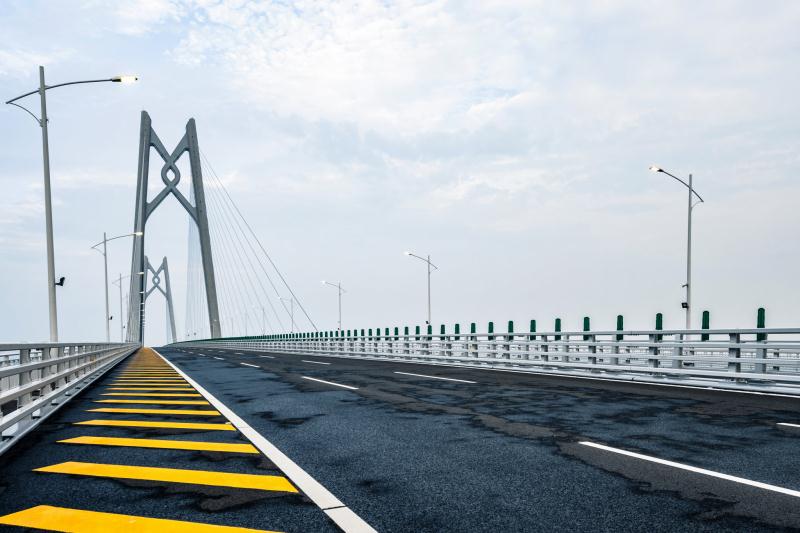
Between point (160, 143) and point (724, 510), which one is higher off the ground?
point (160, 143)

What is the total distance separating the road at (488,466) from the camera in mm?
4652

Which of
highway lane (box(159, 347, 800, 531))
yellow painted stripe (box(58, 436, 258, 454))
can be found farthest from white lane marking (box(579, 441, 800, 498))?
yellow painted stripe (box(58, 436, 258, 454))

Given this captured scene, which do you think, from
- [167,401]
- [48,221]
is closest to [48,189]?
[48,221]

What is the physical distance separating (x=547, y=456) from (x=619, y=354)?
1083 centimetres

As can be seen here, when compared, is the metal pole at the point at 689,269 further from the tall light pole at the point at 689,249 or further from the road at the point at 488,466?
the road at the point at 488,466

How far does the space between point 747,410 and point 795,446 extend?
3038 millimetres

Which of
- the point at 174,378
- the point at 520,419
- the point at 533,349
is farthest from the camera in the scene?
the point at 533,349

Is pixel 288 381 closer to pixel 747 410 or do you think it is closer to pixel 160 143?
pixel 747 410

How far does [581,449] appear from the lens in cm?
698

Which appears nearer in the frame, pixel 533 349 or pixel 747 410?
pixel 747 410

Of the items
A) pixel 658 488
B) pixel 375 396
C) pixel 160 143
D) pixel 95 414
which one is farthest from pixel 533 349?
pixel 160 143

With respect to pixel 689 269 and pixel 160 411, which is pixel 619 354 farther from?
pixel 689 269

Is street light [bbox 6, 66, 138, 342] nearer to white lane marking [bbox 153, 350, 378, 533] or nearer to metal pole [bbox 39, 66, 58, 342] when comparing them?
metal pole [bbox 39, 66, 58, 342]

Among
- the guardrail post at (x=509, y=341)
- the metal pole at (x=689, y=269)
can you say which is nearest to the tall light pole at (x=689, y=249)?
the metal pole at (x=689, y=269)
